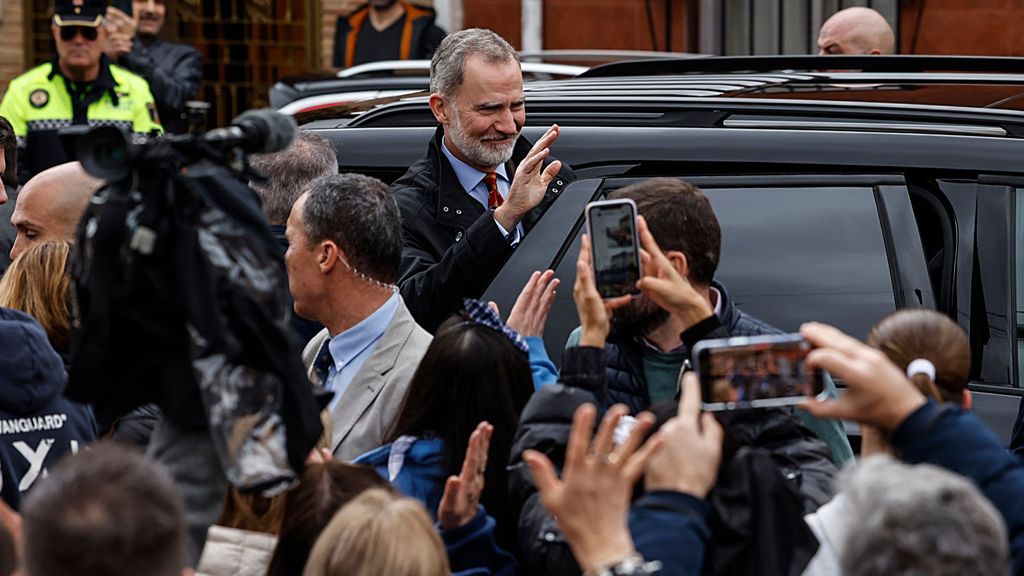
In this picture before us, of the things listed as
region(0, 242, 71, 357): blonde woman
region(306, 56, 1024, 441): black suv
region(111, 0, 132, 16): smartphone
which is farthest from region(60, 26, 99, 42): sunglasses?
region(0, 242, 71, 357): blonde woman

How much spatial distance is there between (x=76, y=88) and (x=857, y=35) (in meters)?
3.83

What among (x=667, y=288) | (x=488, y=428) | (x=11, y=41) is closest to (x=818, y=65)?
(x=667, y=288)

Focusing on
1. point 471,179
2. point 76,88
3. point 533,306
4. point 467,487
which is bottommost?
point 467,487

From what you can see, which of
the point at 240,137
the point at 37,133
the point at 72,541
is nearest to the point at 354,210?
the point at 240,137

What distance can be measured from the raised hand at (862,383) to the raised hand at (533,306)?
4.34 ft

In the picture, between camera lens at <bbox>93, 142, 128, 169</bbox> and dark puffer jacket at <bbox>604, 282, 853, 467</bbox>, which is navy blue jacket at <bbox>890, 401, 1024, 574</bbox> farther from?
camera lens at <bbox>93, 142, 128, 169</bbox>

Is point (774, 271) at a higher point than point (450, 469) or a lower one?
higher

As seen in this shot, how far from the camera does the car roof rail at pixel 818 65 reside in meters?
5.52

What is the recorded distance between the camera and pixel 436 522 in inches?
135

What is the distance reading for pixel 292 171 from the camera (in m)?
4.87

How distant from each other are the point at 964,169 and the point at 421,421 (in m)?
1.59

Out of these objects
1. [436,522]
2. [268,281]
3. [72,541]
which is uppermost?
[268,281]

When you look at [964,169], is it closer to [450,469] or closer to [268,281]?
[450,469]

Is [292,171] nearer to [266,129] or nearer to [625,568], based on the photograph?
[266,129]
